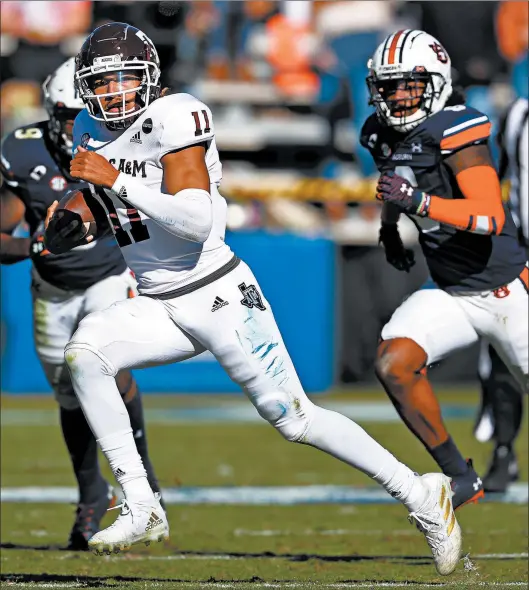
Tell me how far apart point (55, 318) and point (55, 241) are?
1.21 m

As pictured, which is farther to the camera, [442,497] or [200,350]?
[442,497]

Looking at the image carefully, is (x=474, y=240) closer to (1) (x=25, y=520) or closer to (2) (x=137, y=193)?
(2) (x=137, y=193)

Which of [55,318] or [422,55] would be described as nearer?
[422,55]

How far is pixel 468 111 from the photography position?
5.29 m

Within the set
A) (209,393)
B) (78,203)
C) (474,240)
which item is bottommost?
(209,393)

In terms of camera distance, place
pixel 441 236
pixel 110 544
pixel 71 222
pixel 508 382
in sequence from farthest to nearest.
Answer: pixel 508 382
pixel 441 236
pixel 71 222
pixel 110 544

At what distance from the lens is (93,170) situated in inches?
170

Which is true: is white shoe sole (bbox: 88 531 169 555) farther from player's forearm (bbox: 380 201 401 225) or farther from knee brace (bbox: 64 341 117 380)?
player's forearm (bbox: 380 201 401 225)

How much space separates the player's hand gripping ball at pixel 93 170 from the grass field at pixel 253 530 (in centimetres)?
134

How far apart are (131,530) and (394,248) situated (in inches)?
71.6

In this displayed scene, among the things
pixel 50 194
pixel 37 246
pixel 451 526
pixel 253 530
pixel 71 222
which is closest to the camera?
pixel 71 222

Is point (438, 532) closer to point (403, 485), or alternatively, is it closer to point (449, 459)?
point (403, 485)

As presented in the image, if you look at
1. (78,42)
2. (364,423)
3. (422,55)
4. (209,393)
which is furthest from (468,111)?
(78,42)

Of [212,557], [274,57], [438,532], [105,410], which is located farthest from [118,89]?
[274,57]
